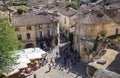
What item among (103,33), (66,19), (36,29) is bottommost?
(66,19)

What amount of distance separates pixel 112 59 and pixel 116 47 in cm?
500

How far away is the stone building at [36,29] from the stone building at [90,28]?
963cm

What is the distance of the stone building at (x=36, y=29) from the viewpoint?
54.8 m

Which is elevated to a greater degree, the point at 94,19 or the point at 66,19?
the point at 94,19

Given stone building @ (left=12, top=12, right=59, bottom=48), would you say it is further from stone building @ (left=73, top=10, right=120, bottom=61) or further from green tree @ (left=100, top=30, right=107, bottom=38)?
green tree @ (left=100, top=30, right=107, bottom=38)

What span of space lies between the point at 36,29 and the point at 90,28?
519 inches

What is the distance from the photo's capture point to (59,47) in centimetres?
5631

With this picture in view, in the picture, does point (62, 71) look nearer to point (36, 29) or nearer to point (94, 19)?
point (94, 19)

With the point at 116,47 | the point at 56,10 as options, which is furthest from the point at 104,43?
the point at 56,10

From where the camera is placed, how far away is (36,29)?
55.6 meters

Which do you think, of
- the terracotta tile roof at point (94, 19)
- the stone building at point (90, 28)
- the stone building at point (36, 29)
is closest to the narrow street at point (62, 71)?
the stone building at point (90, 28)

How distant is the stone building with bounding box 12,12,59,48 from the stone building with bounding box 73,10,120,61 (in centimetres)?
963

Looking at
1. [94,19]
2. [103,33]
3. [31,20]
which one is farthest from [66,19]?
[103,33]

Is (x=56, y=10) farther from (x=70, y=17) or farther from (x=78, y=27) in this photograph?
(x=78, y=27)
